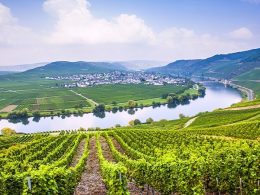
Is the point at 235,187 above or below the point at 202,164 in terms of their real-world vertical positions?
below

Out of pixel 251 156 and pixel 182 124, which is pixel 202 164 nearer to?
pixel 251 156

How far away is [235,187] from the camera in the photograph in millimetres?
23891

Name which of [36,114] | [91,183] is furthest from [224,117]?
[36,114]

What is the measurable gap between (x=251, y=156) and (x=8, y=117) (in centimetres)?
19135

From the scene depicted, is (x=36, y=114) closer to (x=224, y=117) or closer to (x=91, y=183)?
(x=224, y=117)

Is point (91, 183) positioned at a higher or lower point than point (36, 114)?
higher

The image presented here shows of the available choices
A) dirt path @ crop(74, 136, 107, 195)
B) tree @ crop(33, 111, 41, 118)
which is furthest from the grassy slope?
tree @ crop(33, 111, 41, 118)

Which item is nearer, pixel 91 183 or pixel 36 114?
pixel 91 183

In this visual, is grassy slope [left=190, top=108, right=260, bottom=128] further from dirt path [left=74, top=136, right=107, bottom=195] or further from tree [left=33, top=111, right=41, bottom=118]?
tree [left=33, top=111, right=41, bottom=118]

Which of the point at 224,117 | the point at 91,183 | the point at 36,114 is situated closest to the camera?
the point at 91,183

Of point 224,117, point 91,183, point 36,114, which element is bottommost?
point 36,114

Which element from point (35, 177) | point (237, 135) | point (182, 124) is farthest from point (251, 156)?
point (182, 124)

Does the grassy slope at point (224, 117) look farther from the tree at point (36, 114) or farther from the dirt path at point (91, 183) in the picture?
the tree at point (36, 114)

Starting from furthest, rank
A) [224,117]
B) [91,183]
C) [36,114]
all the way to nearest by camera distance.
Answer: [36,114], [224,117], [91,183]
